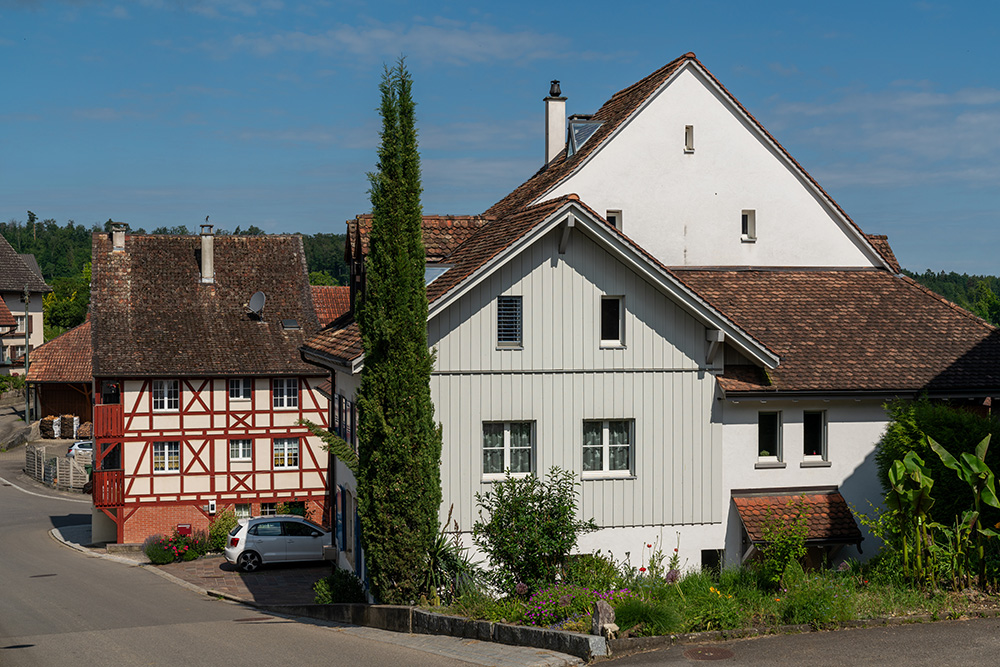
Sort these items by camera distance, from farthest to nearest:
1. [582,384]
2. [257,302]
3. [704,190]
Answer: [257,302] < [704,190] < [582,384]

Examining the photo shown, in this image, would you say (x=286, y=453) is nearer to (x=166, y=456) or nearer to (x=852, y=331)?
(x=166, y=456)

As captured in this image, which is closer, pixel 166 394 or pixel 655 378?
pixel 655 378

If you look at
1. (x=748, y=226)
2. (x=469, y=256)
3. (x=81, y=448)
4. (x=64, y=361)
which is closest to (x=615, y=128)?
(x=748, y=226)

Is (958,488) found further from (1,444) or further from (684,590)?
(1,444)

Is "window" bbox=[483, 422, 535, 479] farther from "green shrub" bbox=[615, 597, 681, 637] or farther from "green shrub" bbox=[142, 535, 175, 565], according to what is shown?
"green shrub" bbox=[142, 535, 175, 565]

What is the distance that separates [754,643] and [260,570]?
20300 millimetres

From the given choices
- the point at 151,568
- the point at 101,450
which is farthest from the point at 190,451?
the point at 151,568

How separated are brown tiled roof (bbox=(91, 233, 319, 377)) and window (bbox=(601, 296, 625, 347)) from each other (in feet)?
62.8

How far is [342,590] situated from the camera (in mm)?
19266

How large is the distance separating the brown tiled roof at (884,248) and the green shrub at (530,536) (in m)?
13.8

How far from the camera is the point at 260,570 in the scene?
96.1 feet

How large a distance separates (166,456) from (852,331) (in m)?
23.8

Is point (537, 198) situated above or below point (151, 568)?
above

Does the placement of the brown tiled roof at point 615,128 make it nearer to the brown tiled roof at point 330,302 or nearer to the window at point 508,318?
the window at point 508,318
